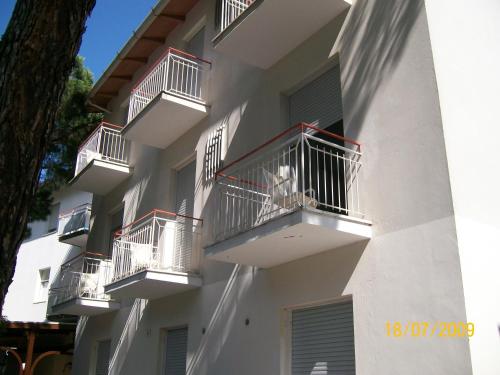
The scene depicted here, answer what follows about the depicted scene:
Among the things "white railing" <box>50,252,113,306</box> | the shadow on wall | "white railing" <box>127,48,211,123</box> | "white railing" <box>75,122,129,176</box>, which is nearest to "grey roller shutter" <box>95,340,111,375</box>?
"white railing" <box>50,252,113,306</box>

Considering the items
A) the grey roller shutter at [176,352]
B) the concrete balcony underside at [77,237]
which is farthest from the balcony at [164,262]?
the concrete balcony underside at [77,237]

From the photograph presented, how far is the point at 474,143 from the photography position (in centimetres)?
713

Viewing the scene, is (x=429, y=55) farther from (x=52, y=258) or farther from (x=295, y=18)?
(x=52, y=258)

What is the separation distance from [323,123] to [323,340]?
11.3ft

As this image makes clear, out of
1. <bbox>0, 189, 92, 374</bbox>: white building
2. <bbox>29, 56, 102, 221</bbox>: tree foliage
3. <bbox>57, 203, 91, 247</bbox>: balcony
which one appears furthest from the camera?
<bbox>0, 189, 92, 374</bbox>: white building

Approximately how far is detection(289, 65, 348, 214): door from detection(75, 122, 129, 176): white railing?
8.21 meters

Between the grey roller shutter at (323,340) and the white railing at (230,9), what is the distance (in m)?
5.69

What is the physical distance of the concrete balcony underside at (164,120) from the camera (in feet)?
40.0

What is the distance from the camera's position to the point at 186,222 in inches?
461

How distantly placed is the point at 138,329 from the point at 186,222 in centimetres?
337
